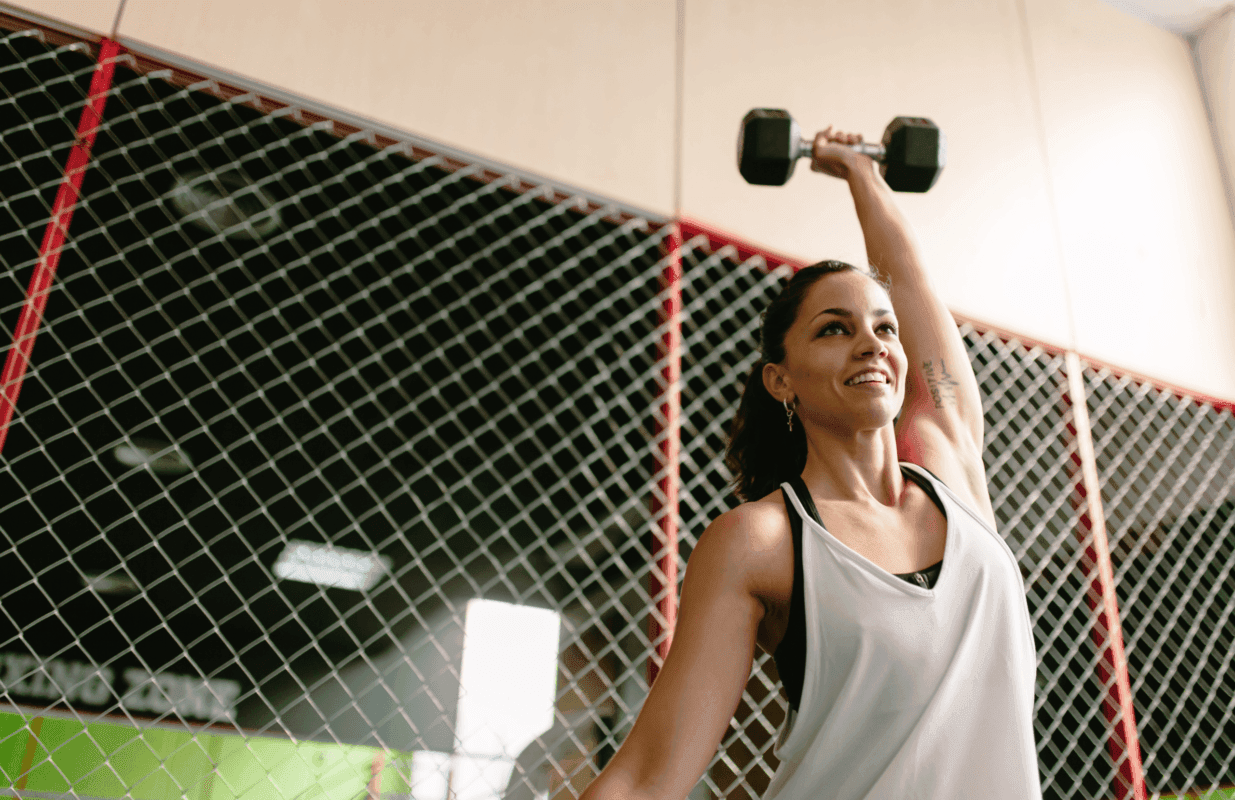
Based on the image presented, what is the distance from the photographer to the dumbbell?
113 cm

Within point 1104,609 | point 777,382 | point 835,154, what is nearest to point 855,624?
point 777,382

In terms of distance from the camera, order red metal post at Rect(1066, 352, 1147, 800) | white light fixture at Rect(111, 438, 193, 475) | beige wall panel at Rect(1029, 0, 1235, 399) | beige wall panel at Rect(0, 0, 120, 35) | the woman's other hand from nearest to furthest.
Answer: the woman's other hand
beige wall panel at Rect(0, 0, 120, 35)
red metal post at Rect(1066, 352, 1147, 800)
beige wall panel at Rect(1029, 0, 1235, 399)
white light fixture at Rect(111, 438, 193, 475)

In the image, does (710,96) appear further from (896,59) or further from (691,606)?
(691,606)

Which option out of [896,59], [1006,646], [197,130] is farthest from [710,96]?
[1006,646]

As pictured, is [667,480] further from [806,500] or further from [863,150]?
[806,500]

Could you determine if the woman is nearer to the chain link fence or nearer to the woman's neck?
the woman's neck

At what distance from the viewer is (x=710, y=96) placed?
253cm

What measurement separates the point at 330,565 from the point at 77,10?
3694mm

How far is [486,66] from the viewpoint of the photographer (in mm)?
2246

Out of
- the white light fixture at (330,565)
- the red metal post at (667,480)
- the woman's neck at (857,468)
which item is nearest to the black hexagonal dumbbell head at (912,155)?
the woman's neck at (857,468)

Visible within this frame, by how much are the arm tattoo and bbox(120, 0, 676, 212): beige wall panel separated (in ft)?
4.90

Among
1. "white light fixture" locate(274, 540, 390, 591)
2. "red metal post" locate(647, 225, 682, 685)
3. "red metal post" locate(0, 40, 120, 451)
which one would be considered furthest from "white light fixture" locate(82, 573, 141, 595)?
"red metal post" locate(647, 225, 682, 685)

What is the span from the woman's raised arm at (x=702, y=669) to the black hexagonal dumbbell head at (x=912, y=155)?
2.14 ft

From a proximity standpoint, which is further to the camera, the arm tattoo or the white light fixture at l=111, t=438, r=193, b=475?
the white light fixture at l=111, t=438, r=193, b=475
